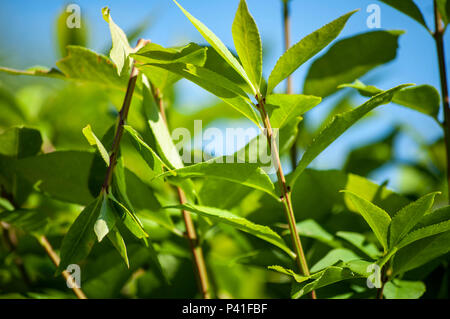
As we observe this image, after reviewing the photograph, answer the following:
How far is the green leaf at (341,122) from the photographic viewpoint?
1.59ft

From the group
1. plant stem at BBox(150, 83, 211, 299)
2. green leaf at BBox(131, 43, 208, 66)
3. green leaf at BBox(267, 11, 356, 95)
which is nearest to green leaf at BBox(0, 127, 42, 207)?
plant stem at BBox(150, 83, 211, 299)

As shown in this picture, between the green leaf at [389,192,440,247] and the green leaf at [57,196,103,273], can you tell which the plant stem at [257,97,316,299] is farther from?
the green leaf at [57,196,103,273]

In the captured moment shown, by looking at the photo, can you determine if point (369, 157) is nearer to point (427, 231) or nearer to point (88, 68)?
point (427, 231)

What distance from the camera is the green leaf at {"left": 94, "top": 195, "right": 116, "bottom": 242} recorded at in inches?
18.3

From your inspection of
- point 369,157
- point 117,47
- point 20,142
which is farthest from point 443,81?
point 20,142

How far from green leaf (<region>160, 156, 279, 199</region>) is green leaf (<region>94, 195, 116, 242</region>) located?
3.2 inches

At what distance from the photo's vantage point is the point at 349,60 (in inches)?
31.4

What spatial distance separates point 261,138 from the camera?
2.12 ft

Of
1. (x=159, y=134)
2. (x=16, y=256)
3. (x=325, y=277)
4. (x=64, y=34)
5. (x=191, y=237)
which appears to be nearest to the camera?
(x=325, y=277)

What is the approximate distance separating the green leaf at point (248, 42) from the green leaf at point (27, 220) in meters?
0.43

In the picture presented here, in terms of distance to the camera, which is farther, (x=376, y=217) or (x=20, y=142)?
(x=20, y=142)

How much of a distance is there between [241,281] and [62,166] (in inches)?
20.2

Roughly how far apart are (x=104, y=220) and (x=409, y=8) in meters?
0.66
